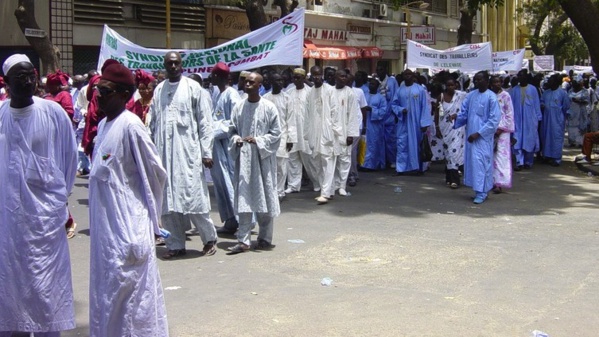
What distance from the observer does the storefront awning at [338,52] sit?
29.7 meters

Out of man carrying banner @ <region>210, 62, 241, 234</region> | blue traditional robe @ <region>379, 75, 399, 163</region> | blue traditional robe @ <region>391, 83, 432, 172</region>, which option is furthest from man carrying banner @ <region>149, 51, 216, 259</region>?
blue traditional robe @ <region>379, 75, 399, 163</region>

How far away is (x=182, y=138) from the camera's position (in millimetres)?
7980

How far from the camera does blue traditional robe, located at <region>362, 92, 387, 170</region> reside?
15922 mm

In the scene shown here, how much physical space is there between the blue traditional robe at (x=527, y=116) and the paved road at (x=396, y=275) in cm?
486

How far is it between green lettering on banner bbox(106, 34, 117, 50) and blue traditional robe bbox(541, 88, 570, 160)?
9.39 m

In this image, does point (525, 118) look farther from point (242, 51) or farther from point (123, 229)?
Answer: point (123, 229)

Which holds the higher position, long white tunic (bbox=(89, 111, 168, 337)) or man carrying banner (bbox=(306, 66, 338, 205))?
man carrying banner (bbox=(306, 66, 338, 205))

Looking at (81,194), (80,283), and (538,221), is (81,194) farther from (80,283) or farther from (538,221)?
(538,221)

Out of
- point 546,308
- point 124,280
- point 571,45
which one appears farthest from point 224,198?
point 571,45

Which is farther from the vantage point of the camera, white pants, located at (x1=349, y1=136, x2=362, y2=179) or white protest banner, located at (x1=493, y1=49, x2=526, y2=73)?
white protest banner, located at (x1=493, y1=49, x2=526, y2=73)

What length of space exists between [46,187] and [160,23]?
19.4 meters

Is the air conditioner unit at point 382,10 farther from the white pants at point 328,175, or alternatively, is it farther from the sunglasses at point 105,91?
the sunglasses at point 105,91

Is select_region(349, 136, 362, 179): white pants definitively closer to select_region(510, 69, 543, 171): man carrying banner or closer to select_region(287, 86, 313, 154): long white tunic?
select_region(287, 86, 313, 154): long white tunic

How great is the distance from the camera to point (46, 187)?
16.1 feet
